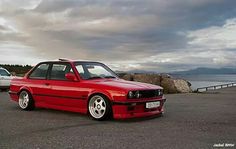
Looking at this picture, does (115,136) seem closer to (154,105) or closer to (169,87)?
(154,105)

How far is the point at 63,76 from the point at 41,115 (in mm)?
1139

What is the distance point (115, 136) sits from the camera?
6492 mm

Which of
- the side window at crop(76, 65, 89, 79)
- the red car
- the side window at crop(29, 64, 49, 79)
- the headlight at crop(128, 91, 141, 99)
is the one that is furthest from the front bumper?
the side window at crop(29, 64, 49, 79)

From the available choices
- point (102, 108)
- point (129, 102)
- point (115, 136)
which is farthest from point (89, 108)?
point (115, 136)

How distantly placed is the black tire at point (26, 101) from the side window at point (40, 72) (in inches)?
20.1

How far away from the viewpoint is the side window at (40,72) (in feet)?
33.0

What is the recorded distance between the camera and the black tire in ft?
33.6

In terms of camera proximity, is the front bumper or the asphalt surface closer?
the asphalt surface

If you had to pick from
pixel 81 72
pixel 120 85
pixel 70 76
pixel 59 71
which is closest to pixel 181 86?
pixel 59 71

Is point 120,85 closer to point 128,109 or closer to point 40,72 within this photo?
point 128,109

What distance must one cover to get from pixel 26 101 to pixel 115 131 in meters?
4.19

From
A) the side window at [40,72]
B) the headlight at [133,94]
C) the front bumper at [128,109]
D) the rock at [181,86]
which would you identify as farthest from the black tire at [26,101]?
the rock at [181,86]

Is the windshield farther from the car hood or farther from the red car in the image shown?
the car hood

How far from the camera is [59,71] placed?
382 inches
